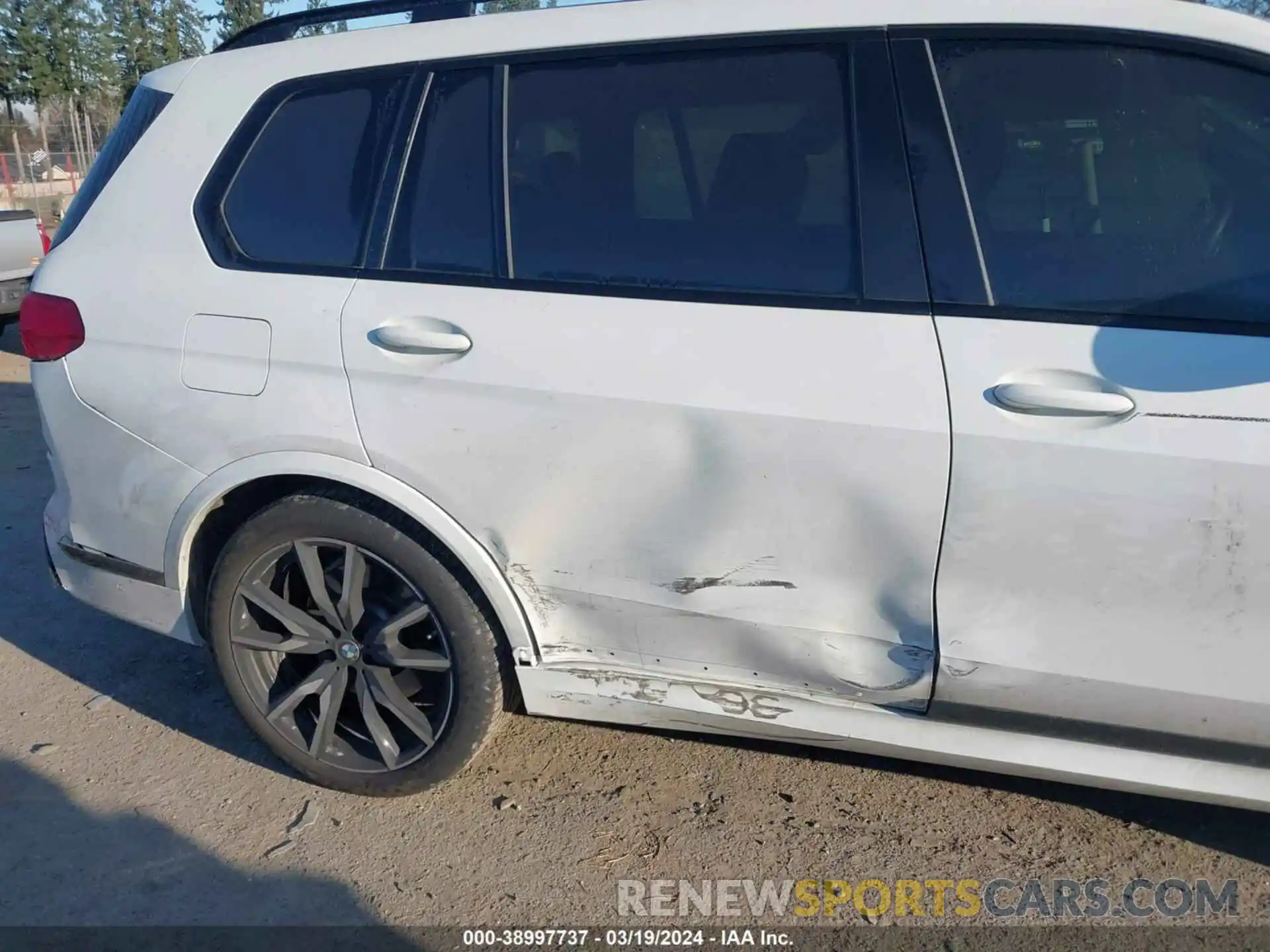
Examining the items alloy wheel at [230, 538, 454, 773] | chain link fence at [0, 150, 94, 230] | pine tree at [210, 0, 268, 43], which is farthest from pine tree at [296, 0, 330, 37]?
chain link fence at [0, 150, 94, 230]

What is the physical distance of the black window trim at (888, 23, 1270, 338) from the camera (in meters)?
Result: 1.99

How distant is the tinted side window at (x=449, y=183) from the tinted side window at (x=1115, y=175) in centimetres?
108

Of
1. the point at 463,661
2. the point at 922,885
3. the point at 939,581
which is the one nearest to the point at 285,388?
the point at 463,661

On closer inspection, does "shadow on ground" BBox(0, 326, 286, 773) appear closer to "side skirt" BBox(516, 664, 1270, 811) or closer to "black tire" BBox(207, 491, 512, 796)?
"black tire" BBox(207, 491, 512, 796)

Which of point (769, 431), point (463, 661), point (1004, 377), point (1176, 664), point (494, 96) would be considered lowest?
point (463, 661)

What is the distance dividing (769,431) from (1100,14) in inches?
42.8

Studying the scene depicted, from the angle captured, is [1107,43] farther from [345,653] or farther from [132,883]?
[132,883]

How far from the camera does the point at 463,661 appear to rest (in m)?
2.62

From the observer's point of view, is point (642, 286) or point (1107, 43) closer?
point (1107, 43)

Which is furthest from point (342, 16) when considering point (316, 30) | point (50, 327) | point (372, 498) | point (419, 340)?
point (372, 498)

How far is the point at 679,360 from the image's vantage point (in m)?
2.22

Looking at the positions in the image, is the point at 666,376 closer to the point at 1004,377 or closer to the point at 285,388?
the point at 1004,377

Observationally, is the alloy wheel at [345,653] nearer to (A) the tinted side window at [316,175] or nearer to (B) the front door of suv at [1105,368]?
(A) the tinted side window at [316,175]

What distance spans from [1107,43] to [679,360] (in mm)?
1085
